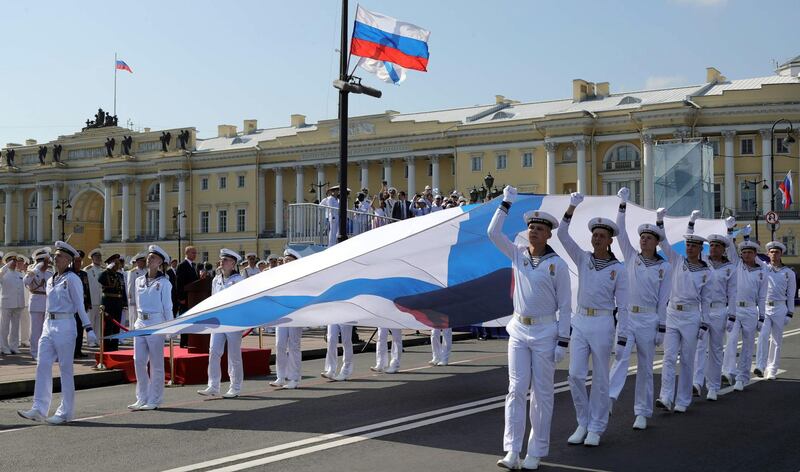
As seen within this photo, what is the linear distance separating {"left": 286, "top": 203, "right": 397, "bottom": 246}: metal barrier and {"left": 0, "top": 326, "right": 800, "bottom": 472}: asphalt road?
38.5 ft

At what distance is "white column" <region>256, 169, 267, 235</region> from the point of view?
3425 inches

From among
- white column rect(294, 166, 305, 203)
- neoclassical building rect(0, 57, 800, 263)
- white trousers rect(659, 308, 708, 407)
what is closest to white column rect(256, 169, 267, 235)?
neoclassical building rect(0, 57, 800, 263)

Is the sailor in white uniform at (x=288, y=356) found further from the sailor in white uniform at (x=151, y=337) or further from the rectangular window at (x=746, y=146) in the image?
the rectangular window at (x=746, y=146)

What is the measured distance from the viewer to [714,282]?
12.0 metres

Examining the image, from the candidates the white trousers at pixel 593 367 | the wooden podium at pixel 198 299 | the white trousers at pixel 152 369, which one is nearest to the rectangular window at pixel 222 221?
the wooden podium at pixel 198 299

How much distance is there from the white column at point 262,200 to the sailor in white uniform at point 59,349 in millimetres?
76273

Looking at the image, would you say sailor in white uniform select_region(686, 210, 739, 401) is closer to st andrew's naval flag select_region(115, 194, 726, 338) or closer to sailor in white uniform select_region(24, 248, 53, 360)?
st andrew's naval flag select_region(115, 194, 726, 338)

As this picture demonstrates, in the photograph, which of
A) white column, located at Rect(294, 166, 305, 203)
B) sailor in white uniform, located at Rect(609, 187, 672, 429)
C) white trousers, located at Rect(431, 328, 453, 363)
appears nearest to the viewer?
sailor in white uniform, located at Rect(609, 187, 672, 429)

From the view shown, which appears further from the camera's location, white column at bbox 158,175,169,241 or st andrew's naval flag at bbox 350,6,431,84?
white column at bbox 158,175,169,241

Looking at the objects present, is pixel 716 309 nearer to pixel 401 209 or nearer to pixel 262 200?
pixel 401 209

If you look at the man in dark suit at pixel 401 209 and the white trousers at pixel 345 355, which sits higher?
the man in dark suit at pixel 401 209

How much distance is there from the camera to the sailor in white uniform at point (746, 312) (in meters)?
13.1

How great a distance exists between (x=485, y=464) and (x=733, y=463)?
81.1 inches

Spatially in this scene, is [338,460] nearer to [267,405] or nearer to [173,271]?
[267,405]
